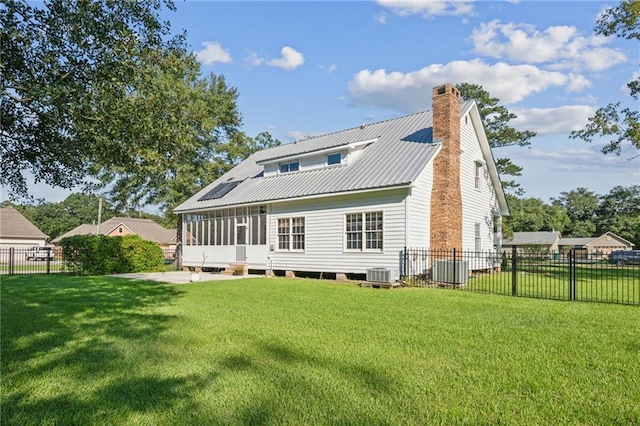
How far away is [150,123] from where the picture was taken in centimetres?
781

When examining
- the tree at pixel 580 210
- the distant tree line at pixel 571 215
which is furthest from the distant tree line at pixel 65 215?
the tree at pixel 580 210

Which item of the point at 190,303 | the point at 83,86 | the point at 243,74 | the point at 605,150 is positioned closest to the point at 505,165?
the point at 605,150

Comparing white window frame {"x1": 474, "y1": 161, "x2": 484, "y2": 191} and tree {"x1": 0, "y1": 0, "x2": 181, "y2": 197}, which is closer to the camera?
tree {"x1": 0, "y1": 0, "x2": 181, "y2": 197}

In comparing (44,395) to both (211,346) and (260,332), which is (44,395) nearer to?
(211,346)

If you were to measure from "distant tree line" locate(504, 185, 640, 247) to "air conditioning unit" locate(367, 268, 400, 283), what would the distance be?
2358 inches

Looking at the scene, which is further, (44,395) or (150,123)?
(150,123)

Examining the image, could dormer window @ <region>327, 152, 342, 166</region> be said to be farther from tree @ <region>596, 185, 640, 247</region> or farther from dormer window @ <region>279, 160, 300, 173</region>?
tree @ <region>596, 185, 640, 247</region>

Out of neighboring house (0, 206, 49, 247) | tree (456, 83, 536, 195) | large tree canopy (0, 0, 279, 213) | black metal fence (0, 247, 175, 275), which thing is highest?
tree (456, 83, 536, 195)

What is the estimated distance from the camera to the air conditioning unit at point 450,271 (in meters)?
13.7

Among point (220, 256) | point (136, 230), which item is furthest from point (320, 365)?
point (136, 230)

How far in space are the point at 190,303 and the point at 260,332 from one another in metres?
3.84

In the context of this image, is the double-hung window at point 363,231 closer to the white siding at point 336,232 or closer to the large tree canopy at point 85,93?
the white siding at point 336,232

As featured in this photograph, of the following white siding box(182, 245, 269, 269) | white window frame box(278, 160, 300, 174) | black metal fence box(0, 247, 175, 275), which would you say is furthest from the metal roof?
black metal fence box(0, 247, 175, 275)

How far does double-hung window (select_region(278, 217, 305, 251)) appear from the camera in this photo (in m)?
17.8
